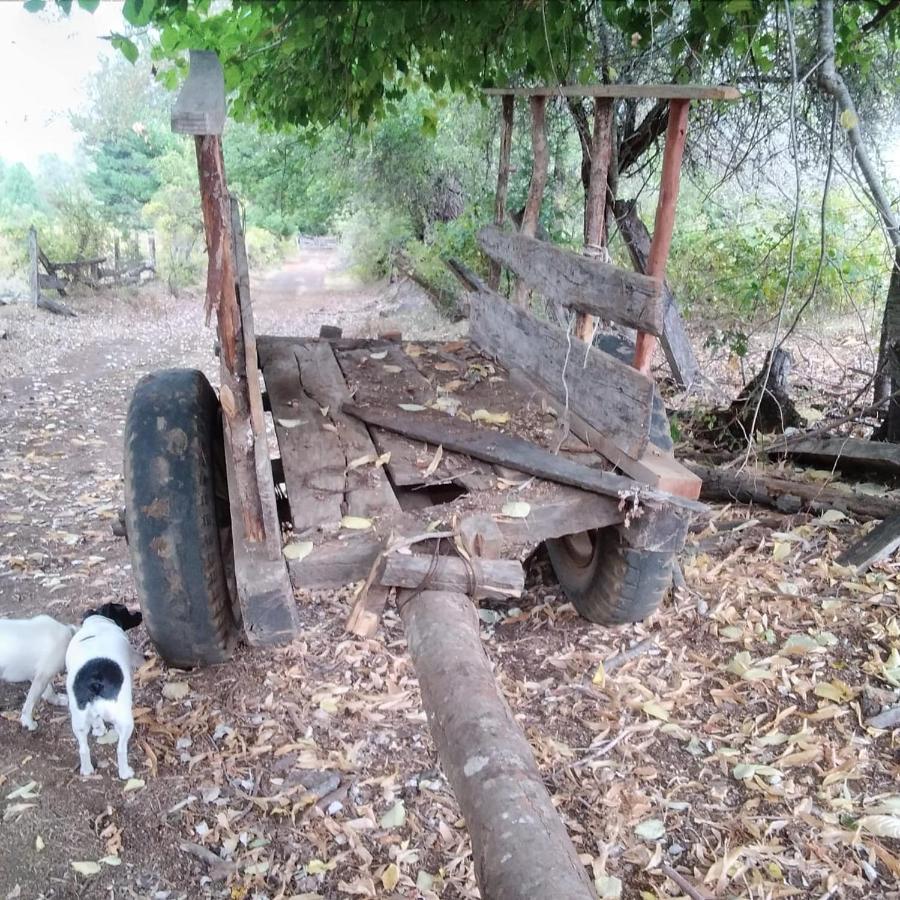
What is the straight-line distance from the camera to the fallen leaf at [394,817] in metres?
3.13

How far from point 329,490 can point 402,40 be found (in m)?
1.67

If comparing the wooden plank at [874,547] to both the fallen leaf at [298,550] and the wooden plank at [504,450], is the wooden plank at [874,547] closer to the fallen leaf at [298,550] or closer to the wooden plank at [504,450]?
the wooden plank at [504,450]

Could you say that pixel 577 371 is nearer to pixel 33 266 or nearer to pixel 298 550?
pixel 298 550

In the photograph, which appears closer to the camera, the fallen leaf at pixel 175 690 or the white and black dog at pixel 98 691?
the white and black dog at pixel 98 691

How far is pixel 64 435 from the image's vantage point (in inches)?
325

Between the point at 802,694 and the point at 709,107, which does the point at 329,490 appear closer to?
the point at 802,694

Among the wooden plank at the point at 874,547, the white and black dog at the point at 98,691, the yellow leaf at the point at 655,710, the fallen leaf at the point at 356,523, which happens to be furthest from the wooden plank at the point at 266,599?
the wooden plank at the point at 874,547

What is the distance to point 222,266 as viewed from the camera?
248 cm

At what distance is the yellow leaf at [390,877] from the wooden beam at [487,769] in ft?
3.54

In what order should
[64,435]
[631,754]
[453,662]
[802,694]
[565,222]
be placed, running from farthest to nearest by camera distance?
[565,222], [64,435], [802,694], [631,754], [453,662]

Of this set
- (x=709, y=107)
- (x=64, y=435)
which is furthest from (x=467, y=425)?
(x=64, y=435)

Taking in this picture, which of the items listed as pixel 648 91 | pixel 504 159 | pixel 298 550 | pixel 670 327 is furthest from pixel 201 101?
pixel 670 327

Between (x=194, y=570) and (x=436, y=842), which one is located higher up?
(x=194, y=570)

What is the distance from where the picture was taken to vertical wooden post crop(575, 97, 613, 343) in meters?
3.63
